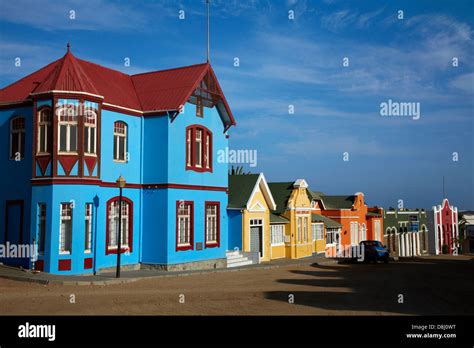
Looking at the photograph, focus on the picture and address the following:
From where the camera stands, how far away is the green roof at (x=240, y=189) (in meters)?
29.0

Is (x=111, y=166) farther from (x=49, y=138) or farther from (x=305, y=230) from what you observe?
(x=305, y=230)

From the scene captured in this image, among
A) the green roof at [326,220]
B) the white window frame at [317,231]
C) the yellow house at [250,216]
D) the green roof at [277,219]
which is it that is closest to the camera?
the yellow house at [250,216]

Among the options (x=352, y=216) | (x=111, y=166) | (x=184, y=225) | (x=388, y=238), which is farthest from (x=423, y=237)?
(x=111, y=166)

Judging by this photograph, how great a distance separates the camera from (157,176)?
2247 centimetres

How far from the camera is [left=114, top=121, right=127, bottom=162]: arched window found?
21703 mm

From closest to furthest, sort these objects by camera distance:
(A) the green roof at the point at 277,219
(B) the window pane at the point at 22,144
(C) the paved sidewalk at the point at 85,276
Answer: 1. (C) the paved sidewalk at the point at 85,276
2. (B) the window pane at the point at 22,144
3. (A) the green roof at the point at 277,219

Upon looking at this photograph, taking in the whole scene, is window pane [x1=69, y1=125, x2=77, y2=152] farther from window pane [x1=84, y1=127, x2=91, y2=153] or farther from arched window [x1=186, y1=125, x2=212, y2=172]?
arched window [x1=186, y1=125, x2=212, y2=172]

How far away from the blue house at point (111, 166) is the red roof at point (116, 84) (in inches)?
2.6

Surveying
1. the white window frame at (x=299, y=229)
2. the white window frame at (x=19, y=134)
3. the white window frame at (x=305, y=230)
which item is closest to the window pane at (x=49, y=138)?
the white window frame at (x=19, y=134)

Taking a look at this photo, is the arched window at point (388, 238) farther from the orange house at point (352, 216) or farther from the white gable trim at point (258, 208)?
the white gable trim at point (258, 208)

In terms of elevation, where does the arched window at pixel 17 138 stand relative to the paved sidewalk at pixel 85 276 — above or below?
above

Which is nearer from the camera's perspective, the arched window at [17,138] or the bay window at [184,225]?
the arched window at [17,138]

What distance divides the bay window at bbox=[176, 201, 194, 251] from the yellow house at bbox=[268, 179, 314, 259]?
30.6 feet
